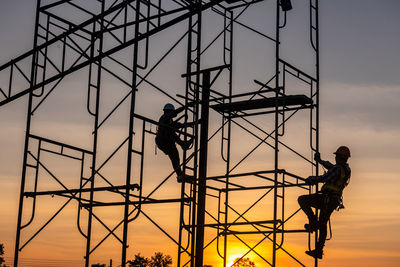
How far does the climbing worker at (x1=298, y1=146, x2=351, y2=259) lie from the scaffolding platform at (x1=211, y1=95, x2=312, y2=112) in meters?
1.49

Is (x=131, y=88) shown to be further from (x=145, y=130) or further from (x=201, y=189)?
(x=201, y=189)

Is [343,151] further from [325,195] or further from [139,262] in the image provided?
[139,262]

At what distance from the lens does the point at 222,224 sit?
1645cm

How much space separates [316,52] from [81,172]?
6.41 metres

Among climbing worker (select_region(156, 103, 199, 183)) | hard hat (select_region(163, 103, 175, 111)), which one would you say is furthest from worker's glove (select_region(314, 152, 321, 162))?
hard hat (select_region(163, 103, 175, 111))

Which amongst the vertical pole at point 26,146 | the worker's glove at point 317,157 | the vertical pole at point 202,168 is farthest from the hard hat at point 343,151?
the vertical pole at point 26,146

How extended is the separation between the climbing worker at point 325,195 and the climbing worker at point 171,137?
9.03 feet

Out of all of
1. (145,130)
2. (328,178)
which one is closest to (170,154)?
(145,130)

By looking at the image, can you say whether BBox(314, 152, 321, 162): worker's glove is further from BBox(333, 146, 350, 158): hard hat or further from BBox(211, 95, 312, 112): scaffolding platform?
BBox(211, 95, 312, 112): scaffolding platform

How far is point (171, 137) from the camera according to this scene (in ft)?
54.1

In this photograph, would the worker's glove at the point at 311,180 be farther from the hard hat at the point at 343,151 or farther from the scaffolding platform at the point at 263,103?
the scaffolding platform at the point at 263,103

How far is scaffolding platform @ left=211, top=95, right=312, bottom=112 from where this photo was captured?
1639cm

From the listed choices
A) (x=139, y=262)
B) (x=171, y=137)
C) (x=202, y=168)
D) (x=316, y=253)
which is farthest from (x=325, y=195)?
(x=139, y=262)

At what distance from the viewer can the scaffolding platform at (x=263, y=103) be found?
16.4m
